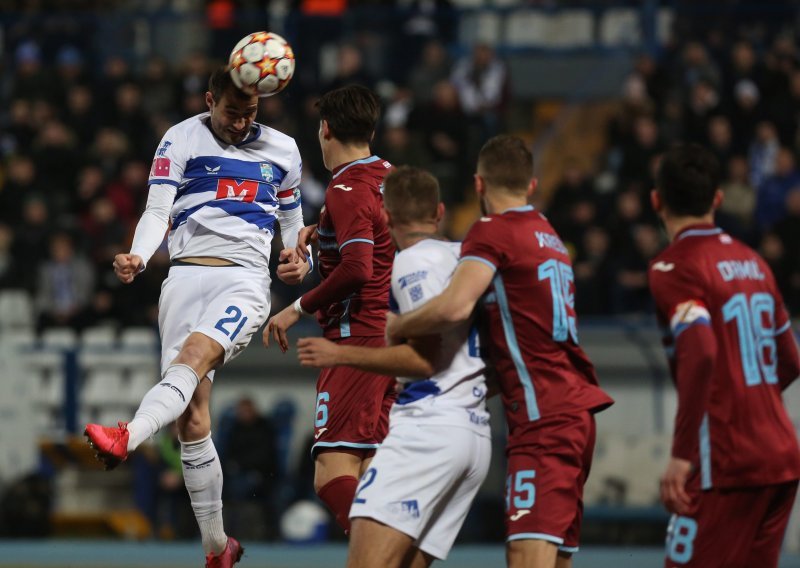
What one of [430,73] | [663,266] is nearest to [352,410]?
[663,266]

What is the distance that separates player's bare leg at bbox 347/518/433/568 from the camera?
6109 mm

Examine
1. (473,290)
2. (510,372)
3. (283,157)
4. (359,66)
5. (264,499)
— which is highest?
(359,66)

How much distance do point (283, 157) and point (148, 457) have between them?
7.84m

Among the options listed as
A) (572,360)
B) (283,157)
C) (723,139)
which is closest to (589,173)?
(723,139)

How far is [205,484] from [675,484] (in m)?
3.26

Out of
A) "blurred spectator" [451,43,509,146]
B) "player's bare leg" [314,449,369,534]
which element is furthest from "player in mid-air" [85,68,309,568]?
"blurred spectator" [451,43,509,146]

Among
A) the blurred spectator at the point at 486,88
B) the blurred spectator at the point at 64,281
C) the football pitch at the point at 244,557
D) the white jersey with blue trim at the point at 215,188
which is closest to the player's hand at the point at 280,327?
the white jersey with blue trim at the point at 215,188

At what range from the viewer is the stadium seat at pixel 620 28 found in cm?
1977

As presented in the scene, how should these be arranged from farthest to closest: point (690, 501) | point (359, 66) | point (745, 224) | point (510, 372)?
point (359, 66)
point (745, 224)
point (510, 372)
point (690, 501)

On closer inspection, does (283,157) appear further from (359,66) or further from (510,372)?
(359,66)

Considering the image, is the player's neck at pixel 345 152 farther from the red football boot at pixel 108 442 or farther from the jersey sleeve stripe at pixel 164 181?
the red football boot at pixel 108 442

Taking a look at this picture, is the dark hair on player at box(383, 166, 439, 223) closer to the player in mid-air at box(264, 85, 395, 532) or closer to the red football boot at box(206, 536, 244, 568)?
the player in mid-air at box(264, 85, 395, 532)

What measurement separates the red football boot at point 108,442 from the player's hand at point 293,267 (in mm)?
1285

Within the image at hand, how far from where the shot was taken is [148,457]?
15.2 metres
